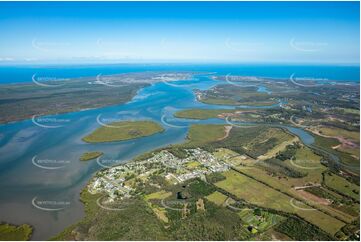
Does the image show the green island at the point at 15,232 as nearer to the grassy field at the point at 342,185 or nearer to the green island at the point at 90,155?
the green island at the point at 90,155

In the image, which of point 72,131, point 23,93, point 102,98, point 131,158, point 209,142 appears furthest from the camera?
point 23,93

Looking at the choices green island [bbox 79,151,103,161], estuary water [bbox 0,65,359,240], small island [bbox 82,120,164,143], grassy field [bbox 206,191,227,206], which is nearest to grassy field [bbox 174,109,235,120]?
estuary water [bbox 0,65,359,240]

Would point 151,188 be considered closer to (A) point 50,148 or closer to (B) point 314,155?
(A) point 50,148

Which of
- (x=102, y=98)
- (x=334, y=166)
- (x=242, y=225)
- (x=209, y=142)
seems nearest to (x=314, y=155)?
(x=334, y=166)

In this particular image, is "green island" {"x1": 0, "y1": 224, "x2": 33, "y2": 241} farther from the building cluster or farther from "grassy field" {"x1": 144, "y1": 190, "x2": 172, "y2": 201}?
"grassy field" {"x1": 144, "y1": 190, "x2": 172, "y2": 201}

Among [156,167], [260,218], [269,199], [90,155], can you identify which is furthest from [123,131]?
[260,218]

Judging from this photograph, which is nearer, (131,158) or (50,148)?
(131,158)

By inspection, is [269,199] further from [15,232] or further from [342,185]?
[15,232]
